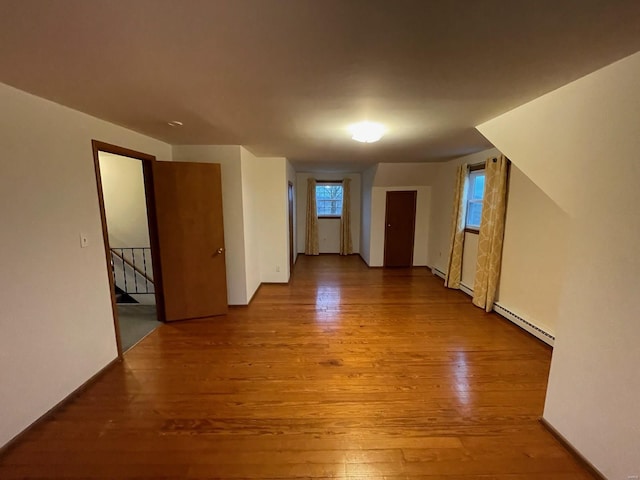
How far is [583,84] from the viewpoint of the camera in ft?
4.74

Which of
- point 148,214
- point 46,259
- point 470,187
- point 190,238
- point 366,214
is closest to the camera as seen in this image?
point 46,259

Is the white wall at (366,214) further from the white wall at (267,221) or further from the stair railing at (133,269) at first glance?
the stair railing at (133,269)

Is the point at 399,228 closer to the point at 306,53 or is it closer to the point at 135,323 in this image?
the point at 135,323

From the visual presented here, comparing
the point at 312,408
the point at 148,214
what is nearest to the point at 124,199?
the point at 148,214

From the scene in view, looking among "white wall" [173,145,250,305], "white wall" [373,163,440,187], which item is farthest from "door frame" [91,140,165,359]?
"white wall" [373,163,440,187]

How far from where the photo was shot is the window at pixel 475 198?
4086mm

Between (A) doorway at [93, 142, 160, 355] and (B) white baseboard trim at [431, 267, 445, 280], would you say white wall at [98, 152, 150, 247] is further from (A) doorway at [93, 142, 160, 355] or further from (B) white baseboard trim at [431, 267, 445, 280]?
(B) white baseboard trim at [431, 267, 445, 280]

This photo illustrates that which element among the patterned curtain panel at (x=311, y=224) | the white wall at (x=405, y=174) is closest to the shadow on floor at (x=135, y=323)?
the patterned curtain panel at (x=311, y=224)

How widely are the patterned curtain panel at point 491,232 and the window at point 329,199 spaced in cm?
402

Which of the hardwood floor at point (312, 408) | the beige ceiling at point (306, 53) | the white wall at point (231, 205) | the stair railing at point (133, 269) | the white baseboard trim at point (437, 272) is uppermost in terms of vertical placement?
the beige ceiling at point (306, 53)

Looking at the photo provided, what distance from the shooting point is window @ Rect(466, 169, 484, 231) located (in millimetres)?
4086

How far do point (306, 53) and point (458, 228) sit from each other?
398 cm

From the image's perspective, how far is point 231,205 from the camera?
3537mm

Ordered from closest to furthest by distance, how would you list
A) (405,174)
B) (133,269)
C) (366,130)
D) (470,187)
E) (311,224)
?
(366,130)
(133,269)
(470,187)
(405,174)
(311,224)
